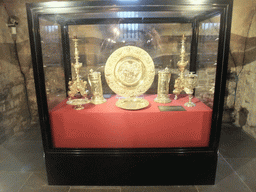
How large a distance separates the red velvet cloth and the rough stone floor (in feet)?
1.66

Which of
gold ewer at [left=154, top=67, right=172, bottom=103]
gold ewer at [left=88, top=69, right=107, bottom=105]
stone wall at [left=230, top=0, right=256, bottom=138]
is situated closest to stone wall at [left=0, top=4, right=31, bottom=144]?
gold ewer at [left=88, top=69, right=107, bottom=105]

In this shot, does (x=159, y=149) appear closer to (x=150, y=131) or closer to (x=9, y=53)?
(x=150, y=131)

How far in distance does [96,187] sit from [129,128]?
2.64ft

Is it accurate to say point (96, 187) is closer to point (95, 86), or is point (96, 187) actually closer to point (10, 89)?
point (95, 86)

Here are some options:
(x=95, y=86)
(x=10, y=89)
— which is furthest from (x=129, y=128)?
(x=10, y=89)

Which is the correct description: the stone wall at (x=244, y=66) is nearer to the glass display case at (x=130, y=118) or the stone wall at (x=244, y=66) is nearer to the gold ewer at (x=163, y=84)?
the glass display case at (x=130, y=118)

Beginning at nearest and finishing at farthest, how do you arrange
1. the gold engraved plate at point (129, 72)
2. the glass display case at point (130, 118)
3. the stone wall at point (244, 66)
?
the glass display case at point (130, 118)
the gold engraved plate at point (129, 72)
the stone wall at point (244, 66)

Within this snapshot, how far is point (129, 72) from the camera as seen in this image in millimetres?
Answer: 2432

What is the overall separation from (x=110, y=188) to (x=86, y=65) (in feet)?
5.98

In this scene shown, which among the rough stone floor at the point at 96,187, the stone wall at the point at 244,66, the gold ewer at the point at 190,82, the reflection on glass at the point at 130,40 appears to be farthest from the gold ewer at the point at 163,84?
the stone wall at the point at 244,66

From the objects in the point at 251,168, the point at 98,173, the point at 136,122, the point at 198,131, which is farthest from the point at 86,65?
the point at 251,168

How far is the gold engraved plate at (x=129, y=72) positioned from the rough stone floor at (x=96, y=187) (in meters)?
1.16

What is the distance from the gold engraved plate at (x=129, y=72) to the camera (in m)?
2.40

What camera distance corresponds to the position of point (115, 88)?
245cm
